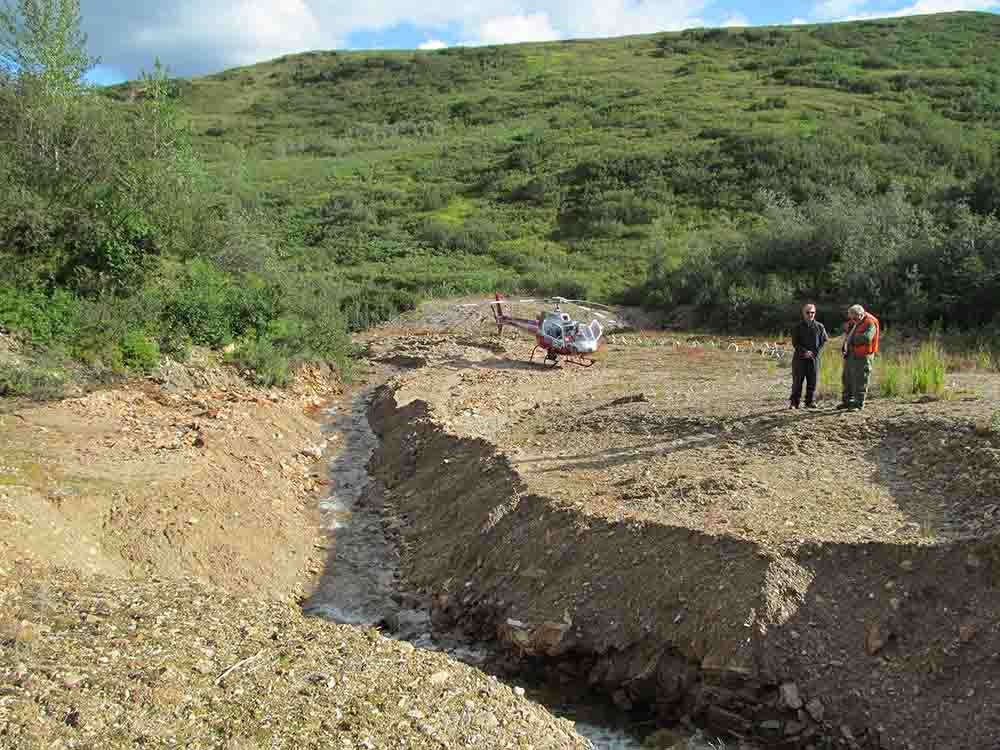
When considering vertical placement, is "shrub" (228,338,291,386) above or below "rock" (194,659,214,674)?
above

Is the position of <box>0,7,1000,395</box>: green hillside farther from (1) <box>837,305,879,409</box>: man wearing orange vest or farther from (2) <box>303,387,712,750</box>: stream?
(1) <box>837,305,879,409</box>: man wearing orange vest

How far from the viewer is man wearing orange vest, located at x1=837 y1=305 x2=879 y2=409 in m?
10.7

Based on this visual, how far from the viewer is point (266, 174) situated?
51.6 metres

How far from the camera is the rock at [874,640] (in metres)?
6.49

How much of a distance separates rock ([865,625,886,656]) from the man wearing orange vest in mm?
4966

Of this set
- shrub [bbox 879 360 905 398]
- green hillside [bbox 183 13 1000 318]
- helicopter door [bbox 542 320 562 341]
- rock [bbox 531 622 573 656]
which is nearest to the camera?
rock [bbox 531 622 573 656]

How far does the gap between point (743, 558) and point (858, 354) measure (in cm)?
457

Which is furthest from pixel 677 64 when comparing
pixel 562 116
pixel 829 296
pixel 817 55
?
pixel 829 296

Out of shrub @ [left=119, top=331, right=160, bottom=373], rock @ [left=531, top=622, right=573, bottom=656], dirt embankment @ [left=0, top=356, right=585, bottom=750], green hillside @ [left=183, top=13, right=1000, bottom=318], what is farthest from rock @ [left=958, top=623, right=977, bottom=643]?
green hillside @ [left=183, top=13, right=1000, bottom=318]

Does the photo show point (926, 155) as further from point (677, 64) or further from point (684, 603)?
point (684, 603)

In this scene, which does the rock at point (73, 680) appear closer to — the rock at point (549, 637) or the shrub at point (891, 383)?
the rock at point (549, 637)

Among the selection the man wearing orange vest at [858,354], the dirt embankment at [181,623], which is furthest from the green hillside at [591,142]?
the dirt embankment at [181,623]

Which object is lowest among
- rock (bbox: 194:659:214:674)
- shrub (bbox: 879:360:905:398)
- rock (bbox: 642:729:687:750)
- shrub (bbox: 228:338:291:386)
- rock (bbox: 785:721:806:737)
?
rock (bbox: 642:729:687:750)

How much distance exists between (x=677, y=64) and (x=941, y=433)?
66.8 meters
